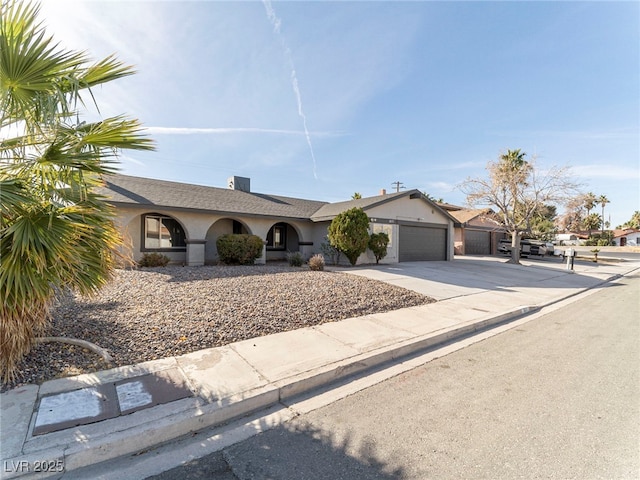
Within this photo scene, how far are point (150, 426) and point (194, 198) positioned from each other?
12.9 metres

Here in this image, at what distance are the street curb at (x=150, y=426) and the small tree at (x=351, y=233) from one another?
991 cm

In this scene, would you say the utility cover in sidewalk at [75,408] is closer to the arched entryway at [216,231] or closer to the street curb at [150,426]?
the street curb at [150,426]

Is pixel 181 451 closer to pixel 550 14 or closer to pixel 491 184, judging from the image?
pixel 550 14

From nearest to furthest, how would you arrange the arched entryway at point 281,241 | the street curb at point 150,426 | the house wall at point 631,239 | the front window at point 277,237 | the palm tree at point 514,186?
1. the street curb at point 150,426
2. the arched entryway at point 281,241
3. the front window at point 277,237
4. the palm tree at point 514,186
5. the house wall at point 631,239

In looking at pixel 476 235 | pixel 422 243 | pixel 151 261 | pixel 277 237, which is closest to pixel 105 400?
pixel 151 261

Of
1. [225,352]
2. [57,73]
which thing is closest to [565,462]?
[225,352]

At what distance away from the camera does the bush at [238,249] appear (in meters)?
13.1

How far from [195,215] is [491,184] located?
19027 mm

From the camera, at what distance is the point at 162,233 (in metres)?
13.7

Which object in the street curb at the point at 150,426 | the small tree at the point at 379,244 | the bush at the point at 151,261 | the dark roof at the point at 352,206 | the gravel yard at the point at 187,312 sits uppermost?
the dark roof at the point at 352,206

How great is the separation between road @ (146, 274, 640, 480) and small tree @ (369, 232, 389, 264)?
10.6 metres

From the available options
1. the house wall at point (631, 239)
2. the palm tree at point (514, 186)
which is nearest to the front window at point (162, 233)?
the palm tree at point (514, 186)

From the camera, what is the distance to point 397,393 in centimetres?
348

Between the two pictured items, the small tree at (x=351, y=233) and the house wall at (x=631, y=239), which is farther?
the house wall at (x=631, y=239)
